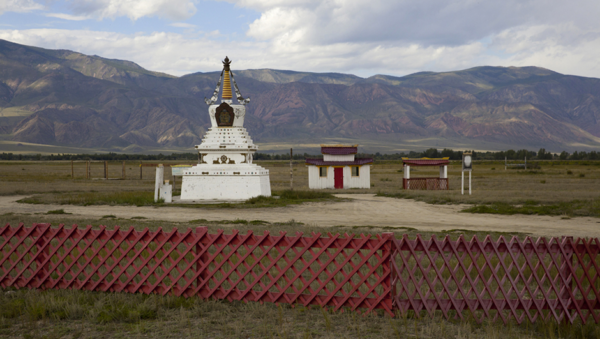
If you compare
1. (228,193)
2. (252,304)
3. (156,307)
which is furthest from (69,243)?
(228,193)

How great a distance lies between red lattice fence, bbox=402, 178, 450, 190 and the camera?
3984 cm

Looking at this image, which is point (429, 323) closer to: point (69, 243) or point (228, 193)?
point (69, 243)

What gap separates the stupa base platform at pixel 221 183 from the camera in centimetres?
2842

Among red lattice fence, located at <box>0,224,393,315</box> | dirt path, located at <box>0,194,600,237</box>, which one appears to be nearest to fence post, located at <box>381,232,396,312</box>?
red lattice fence, located at <box>0,224,393,315</box>

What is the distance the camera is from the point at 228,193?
28.5 metres

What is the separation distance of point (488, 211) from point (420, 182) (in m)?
17.0

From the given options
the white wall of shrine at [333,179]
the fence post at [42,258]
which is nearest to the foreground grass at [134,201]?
the white wall of shrine at [333,179]

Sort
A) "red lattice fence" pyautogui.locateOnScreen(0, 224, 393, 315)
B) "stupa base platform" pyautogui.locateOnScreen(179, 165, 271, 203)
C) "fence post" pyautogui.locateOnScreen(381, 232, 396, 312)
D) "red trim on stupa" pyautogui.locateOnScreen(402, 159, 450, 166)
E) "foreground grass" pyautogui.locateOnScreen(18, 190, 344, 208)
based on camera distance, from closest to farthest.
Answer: "fence post" pyautogui.locateOnScreen(381, 232, 396, 312), "red lattice fence" pyautogui.locateOnScreen(0, 224, 393, 315), "foreground grass" pyautogui.locateOnScreen(18, 190, 344, 208), "stupa base platform" pyautogui.locateOnScreen(179, 165, 271, 203), "red trim on stupa" pyautogui.locateOnScreen(402, 159, 450, 166)

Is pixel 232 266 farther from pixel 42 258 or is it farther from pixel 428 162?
pixel 428 162

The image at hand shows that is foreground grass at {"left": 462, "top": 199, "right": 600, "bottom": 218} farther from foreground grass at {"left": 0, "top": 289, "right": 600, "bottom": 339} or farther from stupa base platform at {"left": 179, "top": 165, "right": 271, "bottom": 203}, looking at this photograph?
foreground grass at {"left": 0, "top": 289, "right": 600, "bottom": 339}

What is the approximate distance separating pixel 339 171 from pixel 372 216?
68.4 feet

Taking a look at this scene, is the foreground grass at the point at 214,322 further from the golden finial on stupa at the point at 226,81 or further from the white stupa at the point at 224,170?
the golden finial on stupa at the point at 226,81

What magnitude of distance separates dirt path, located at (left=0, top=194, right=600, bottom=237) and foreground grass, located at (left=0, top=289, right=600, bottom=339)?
10.2 m

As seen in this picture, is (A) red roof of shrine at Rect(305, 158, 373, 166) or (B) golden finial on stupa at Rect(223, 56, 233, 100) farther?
(A) red roof of shrine at Rect(305, 158, 373, 166)
